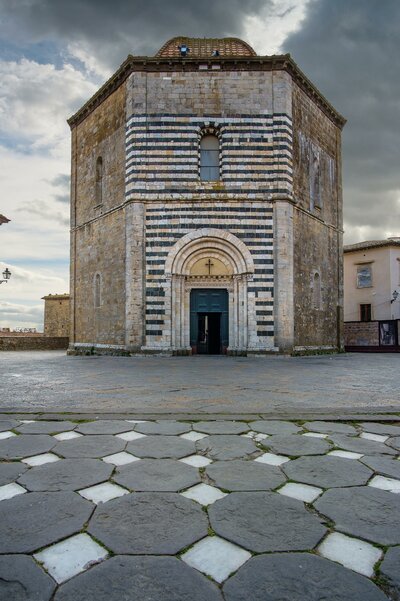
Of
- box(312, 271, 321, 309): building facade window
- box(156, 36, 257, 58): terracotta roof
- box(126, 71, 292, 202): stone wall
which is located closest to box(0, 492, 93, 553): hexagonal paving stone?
box(126, 71, 292, 202): stone wall

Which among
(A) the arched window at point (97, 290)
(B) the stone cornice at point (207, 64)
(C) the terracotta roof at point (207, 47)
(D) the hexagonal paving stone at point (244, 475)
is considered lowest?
(D) the hexagonal paving stone at point (244, 475)

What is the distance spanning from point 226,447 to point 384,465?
1068mm

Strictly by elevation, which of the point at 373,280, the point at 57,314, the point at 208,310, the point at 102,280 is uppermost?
the point at 373,280

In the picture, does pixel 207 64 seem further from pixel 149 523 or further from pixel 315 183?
pixel 149 523

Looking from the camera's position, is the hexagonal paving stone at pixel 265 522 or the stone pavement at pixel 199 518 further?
the hexagonal paving stone at pixel 265 522

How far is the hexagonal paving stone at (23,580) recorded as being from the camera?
1.43 metres

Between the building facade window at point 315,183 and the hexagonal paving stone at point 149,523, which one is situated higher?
the building facade window at point 315,183

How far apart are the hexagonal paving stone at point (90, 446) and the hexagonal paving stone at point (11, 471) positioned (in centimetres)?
30

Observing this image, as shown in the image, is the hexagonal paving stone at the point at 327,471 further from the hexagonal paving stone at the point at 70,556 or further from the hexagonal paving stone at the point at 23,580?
the hexagonal paving stone at the point at 23,580

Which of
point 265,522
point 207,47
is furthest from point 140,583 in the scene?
point 207,47

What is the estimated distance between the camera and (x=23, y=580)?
1.51 m

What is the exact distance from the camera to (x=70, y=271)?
1970 cm

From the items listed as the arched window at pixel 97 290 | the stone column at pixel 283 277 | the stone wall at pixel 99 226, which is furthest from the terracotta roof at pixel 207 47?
the arched window at pixel 97 290

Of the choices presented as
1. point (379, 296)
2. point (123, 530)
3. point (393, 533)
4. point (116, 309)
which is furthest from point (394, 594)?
point (379, 296)
